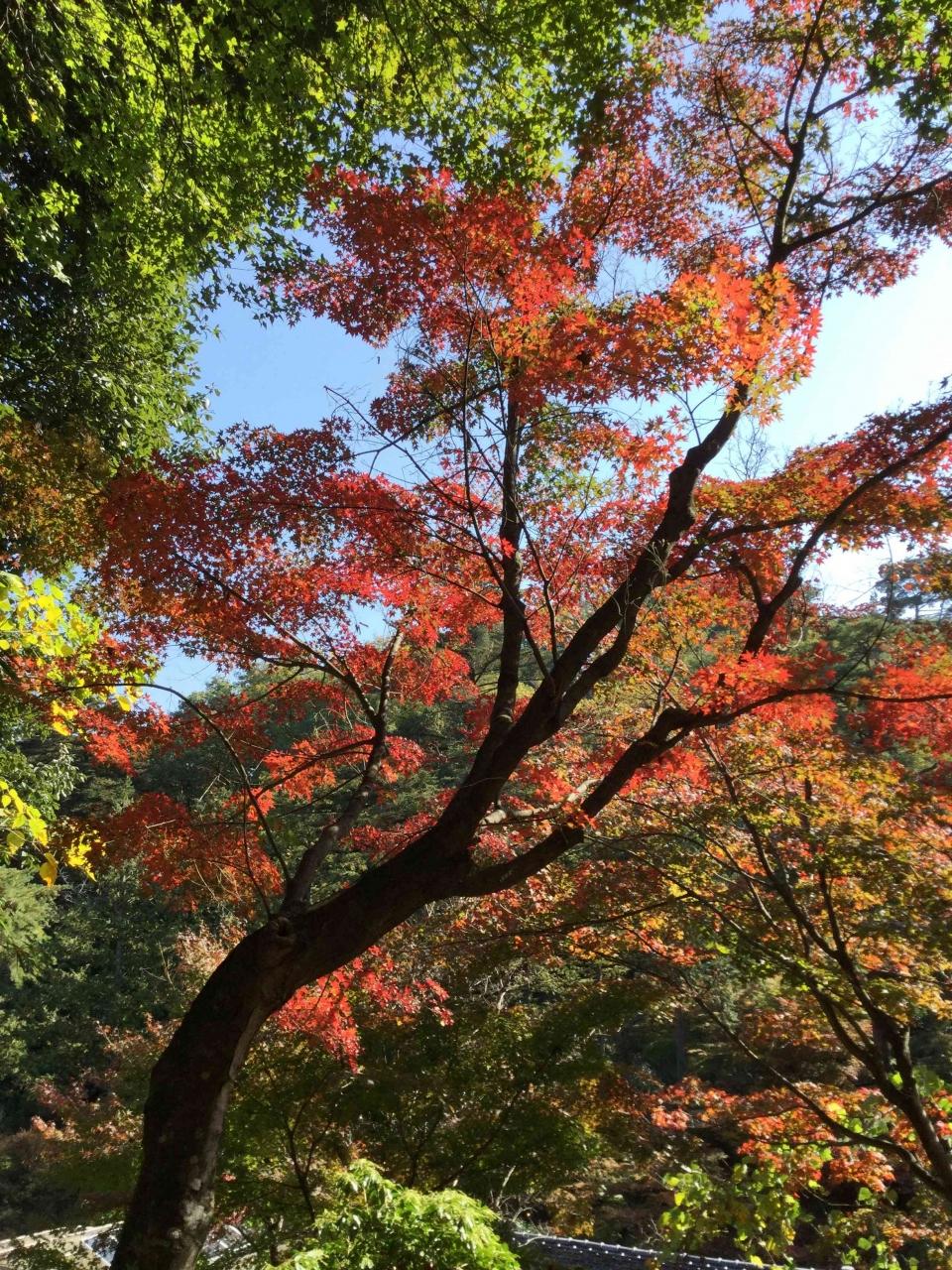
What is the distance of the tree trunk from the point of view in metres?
3.00

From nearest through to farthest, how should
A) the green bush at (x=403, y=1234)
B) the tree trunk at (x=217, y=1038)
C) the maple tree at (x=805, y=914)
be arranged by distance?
the tree trunk at (x=217, y=1038) → the green bush at (x=403, y=1234) → the maple tree at (x=805, y=914)

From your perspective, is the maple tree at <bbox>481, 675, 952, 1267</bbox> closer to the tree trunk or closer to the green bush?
the tree trunk

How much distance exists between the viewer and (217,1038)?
129 inches

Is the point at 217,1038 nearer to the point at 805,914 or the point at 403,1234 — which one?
the point at 403,1234

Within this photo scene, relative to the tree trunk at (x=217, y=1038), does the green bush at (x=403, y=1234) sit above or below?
below

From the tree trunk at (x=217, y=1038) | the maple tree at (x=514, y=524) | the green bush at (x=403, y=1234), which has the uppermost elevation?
the maple tree at (x=514, y=524)

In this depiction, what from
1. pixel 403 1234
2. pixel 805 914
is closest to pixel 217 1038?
pixel 403 1234

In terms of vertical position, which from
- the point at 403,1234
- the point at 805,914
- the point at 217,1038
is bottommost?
the point at 403,1234

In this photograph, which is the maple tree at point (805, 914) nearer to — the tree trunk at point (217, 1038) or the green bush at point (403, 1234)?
the tree trunk at point (217, 1038)

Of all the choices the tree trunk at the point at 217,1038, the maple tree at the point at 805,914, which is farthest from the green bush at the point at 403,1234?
the maple tree at the point at 805,914

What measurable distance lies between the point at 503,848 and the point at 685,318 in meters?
4.17

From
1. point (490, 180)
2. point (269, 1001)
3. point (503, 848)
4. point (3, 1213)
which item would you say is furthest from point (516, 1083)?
point (3, 1213)

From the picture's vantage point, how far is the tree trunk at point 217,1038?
300cm

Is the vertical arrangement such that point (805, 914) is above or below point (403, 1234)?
above
